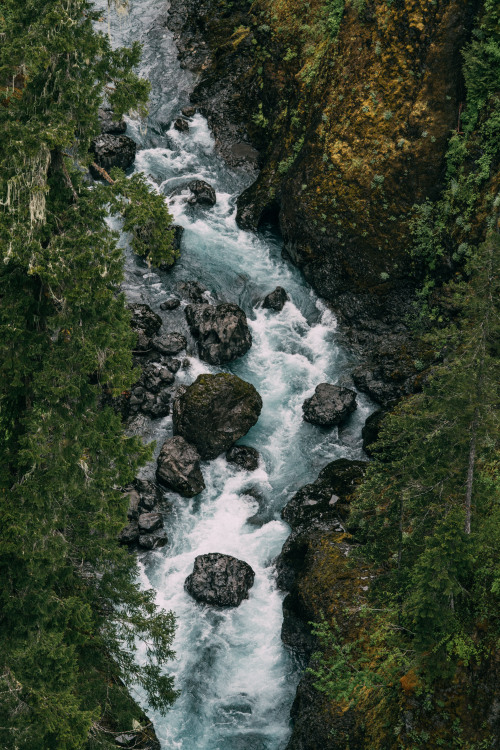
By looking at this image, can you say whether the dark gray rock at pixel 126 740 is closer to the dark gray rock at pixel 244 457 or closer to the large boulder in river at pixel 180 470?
the large boulder in river at pixel 180 470

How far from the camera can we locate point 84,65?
1038 centimetres

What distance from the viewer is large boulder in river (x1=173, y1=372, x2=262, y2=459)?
71.3 ft

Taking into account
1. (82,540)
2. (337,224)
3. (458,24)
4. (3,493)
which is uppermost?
(458,24)

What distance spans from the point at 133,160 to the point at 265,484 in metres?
16.1

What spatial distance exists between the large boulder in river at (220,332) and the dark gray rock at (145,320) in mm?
1309

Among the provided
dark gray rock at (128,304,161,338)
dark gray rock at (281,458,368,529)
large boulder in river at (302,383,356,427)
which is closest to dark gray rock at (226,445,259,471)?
dark gray rock at (281,458,368,529)

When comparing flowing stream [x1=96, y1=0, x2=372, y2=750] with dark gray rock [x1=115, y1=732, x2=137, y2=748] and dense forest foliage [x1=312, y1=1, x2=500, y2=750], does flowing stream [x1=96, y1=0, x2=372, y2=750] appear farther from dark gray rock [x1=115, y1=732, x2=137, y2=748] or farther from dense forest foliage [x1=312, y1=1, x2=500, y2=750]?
dense forest foliage [x1=312, y1=1, x2=500, y2=750]

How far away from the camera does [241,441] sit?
22703 millimetres

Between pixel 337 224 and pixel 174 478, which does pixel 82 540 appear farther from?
pixel 337 224

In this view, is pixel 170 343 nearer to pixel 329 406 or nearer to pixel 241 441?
pixel 241 441

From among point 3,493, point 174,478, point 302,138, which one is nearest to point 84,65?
point 3,493

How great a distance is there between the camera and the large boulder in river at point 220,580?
1873 centimetres

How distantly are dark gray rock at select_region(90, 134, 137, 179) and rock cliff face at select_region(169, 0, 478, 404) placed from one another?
4644 mm

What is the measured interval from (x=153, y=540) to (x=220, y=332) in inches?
314
